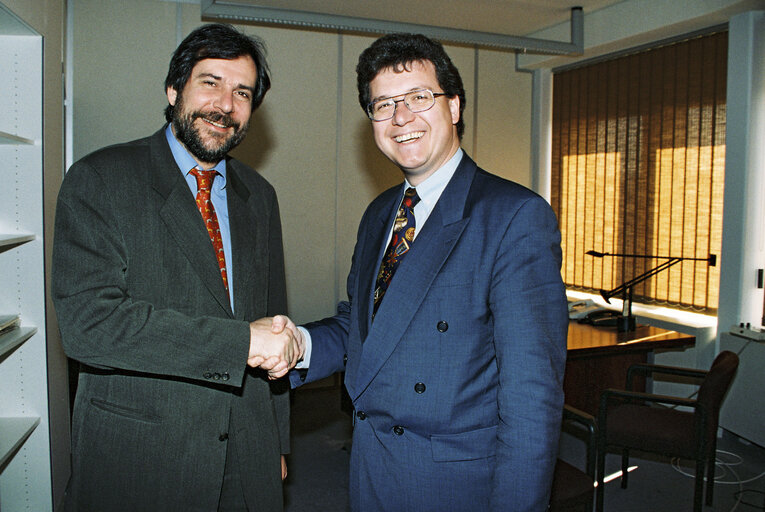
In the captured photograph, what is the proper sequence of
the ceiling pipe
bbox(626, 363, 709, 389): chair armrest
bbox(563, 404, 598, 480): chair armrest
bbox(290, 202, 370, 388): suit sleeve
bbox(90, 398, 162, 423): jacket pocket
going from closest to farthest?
1. bbox(90, 398, 162, 423): jacket pocket
2. bbox(290, 202, 370, 388): suit sleeve
3. bbox(563, 404, 598, 480): chair armrest
4. bbox(626, 363, 709, 389): chair armrest
5. the ceiling pipe

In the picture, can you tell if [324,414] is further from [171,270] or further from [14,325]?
[171,270]

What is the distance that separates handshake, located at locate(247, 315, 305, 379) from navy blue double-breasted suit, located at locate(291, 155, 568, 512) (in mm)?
301

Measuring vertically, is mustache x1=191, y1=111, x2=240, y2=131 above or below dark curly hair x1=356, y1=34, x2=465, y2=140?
below

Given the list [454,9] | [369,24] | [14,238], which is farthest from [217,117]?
[454,9]

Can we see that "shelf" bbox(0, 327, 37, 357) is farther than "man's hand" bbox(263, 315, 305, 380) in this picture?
Yes

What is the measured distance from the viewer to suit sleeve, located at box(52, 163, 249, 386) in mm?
1545

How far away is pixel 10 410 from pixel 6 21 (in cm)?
188

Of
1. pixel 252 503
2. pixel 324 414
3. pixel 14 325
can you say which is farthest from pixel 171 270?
pixel 324 414

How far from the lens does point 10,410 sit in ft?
9.77

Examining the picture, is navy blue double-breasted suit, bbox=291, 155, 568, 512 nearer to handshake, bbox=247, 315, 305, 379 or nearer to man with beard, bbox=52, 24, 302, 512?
handshake, bbox=247, 315, 305, 379

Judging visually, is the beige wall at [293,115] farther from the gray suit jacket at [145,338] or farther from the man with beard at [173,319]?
the gray suit jacket at [145,338]

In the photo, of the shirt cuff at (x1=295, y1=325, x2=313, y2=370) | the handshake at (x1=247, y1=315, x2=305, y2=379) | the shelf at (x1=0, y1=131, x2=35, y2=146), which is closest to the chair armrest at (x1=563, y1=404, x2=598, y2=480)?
the shirt cuff at (x1=295, y1=325, x2=313, y2=370)

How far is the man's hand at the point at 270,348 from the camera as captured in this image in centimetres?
169

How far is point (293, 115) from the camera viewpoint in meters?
5.29
